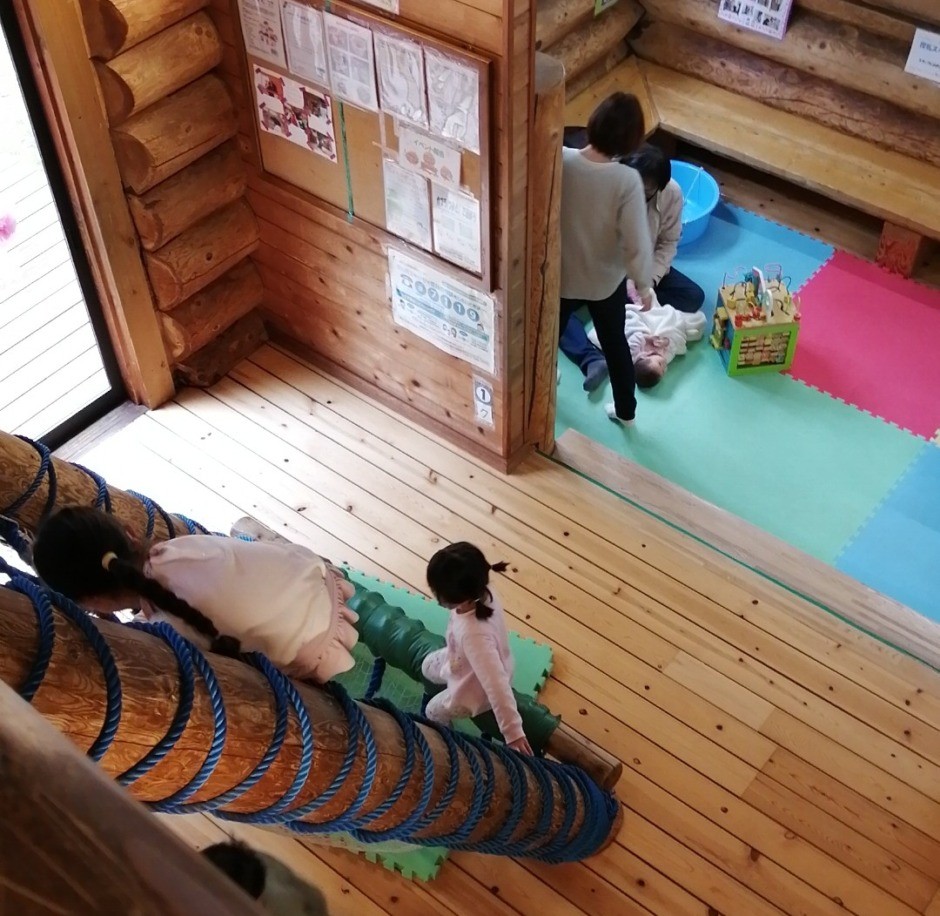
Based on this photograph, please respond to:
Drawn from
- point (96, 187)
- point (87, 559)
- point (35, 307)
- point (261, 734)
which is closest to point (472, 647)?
point (87, 559)

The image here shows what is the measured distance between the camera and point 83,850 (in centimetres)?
56

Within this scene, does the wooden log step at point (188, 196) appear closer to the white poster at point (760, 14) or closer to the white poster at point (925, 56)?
the white poster at point (760, 14)

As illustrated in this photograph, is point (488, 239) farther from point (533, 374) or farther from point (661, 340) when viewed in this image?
point (661, 340)

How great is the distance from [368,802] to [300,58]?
2.55 m

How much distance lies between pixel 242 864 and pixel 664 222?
3.33 metres

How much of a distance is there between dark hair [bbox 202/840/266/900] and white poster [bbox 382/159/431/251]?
6.86 ft

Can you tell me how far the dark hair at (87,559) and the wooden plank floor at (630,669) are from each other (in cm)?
143

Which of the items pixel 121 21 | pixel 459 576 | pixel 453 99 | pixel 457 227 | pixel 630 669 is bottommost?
pixel 630 669

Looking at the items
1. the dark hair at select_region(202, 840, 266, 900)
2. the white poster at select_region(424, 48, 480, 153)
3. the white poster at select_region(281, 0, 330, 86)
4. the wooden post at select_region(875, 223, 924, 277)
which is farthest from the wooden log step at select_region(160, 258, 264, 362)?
the wooden post at select_region(875, 223, 924, 277)

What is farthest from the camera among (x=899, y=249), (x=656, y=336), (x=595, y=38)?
(x=595, y=38)

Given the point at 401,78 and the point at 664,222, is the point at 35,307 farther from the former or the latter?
the point at 664,222

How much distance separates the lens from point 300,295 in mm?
4551

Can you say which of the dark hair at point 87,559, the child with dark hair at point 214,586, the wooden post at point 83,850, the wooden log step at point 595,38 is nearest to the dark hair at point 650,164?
the wooden log step at point 595,38

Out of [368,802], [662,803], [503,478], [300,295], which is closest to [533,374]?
[503,478]
